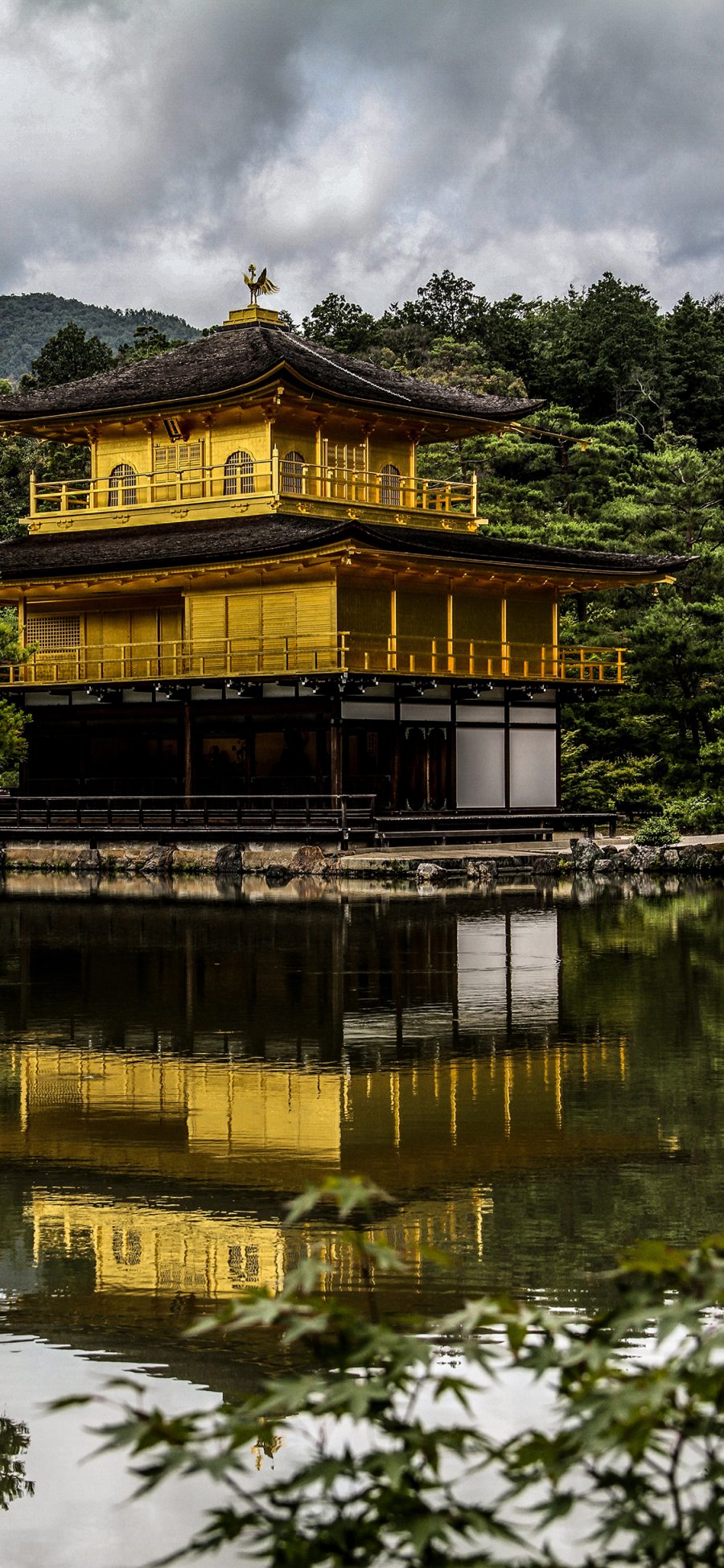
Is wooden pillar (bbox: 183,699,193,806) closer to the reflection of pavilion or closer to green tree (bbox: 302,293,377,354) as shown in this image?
the reflection of pavilion

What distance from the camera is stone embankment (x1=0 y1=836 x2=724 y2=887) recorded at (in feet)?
110

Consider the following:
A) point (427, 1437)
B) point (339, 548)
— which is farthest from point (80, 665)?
point (427, 1437)

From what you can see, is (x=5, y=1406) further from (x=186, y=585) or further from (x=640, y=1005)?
(x=186, y=585)

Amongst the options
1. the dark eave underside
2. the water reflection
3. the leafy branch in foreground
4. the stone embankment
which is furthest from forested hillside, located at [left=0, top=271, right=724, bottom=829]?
the leafy branch in foreground

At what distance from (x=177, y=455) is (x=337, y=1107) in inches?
1374

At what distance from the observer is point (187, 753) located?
1598 inches

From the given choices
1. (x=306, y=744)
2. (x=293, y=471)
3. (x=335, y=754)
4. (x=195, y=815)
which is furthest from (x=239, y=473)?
(x=195, y=815)

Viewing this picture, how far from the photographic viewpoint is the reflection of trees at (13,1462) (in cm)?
628

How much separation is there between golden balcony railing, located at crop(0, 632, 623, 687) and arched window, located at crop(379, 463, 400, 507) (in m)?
5.66

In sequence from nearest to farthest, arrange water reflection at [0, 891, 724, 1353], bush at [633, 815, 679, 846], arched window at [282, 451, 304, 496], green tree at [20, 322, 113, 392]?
water reflection at [0, 891, 724, 1353]
bush at [633, 815, 679, 846]
arched window at [282, 451, 304, 496]
green tree at [20, 322, 113, 392]

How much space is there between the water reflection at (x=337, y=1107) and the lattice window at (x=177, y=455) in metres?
23.8

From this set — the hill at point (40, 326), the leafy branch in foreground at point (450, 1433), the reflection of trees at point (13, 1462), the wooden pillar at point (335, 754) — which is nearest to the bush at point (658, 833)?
the wooden pillar at point (335, 754)

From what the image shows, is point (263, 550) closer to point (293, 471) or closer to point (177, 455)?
point (293, 471)

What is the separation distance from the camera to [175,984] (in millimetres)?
18953
